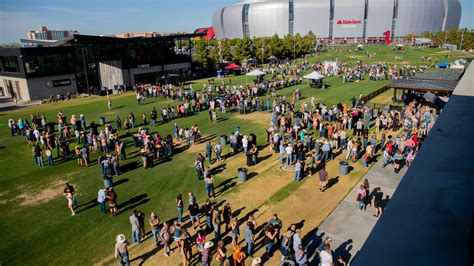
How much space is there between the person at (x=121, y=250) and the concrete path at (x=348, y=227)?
607 centimetres

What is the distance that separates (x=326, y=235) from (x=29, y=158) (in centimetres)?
2008

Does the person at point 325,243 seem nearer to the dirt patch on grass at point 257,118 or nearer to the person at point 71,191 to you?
the person at point 71,191

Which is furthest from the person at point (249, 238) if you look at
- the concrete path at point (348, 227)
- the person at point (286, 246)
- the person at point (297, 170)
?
the person at point (297, 170)

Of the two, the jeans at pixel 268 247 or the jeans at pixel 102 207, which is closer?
the jeans at pixel 268 247

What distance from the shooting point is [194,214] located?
521 inches

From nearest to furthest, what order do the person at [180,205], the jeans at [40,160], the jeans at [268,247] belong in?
the jeans at [268,247] → the person at [180,205] → the jeans at [40,160]

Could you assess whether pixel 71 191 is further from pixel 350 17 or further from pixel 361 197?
pixel 350 17

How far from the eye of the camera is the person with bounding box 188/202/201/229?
13077mm

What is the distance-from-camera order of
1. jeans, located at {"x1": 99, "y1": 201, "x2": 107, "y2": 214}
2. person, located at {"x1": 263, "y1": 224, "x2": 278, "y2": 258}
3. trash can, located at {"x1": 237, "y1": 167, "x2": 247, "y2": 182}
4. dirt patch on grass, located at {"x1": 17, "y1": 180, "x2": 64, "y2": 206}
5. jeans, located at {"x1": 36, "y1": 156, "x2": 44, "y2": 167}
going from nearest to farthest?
1. person, located at {"x1": 263, "y1": 224, "x2": 278, "y2": 258}
2. jeans, located at {"x1": 99, "y1": 201, "x2": 107, "y2": 214}
3. dirt patch on grass, located at {"x1": 17, "y1": 180, "x2": 64, "y2": 206}
4. trash can, located at {"x1": 237, "y1": 167, "x2": 247, "y2": 182}
5. jeans, located at {"x1": 36, "y1": 156, "x2": 44, "y2": 167}

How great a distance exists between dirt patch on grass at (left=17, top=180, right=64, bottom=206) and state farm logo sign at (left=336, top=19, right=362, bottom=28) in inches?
6048

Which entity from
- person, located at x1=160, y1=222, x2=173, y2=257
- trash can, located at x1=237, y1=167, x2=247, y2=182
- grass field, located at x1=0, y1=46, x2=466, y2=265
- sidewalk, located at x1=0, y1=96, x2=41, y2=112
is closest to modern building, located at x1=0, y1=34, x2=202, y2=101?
sidewalk, located at x1=0, y1=96, x2=41, y2=112

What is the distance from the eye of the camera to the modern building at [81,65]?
1671 inches

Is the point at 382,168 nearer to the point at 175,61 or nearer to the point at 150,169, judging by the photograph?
the point at 150,169

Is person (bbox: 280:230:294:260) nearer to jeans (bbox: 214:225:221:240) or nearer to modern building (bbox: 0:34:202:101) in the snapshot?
jeans (bbox: 214:225:221:240)
